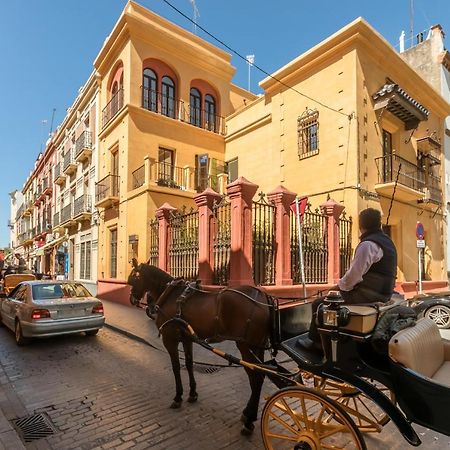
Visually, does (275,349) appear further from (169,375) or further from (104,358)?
(104,358)

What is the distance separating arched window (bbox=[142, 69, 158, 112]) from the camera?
629 inches

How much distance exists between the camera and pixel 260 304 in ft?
13.5

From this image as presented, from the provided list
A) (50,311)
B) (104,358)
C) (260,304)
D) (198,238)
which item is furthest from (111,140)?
(260,304)

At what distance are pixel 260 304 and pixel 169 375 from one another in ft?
8.71

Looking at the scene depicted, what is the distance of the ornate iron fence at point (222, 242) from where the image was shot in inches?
376

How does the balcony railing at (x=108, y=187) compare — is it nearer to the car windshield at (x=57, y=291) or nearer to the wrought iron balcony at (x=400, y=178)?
the car windshield at (x=57, y=291)

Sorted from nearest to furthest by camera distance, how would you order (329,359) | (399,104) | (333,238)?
(329,359), (333,238), (399,104)

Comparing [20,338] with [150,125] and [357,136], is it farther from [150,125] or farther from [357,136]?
[357,136]

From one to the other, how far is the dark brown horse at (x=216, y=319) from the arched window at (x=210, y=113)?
14715 millimetres

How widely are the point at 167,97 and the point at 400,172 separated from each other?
11.3m

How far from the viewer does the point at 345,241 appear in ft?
38.7

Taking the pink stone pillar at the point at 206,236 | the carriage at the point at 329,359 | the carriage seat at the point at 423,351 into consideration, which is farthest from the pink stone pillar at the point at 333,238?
the carriage seat at the point at 423,351

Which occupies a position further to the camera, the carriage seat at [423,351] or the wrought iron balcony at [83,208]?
the wrought iron balcony at [83,208]

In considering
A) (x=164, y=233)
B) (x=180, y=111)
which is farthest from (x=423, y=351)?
(x=180, y=111)
